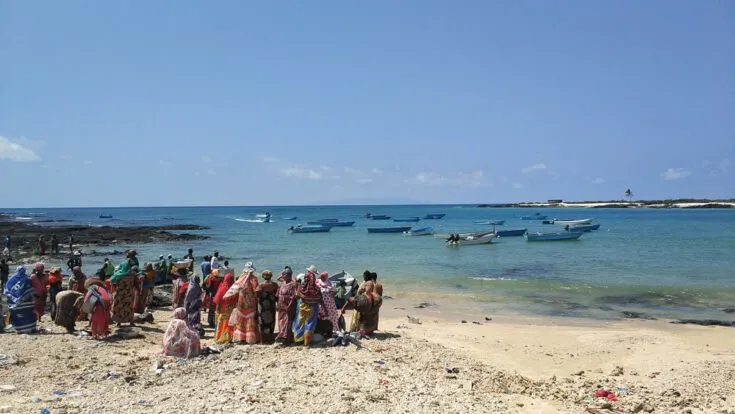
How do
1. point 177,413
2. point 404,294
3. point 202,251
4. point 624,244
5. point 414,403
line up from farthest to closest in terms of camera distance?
point 624,244 → point 202,251 → point 404,294 → point 414,403 → point 177,413

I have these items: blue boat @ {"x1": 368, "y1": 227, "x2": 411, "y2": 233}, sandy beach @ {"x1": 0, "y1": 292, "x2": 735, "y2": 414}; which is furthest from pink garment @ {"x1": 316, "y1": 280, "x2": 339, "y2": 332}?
blue boat @ {"x1": 368, "y1": 227, "x2": 411, "y2": 233}

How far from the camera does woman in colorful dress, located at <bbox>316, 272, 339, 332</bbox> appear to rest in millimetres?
9438

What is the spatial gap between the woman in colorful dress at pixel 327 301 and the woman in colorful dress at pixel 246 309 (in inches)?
51.8

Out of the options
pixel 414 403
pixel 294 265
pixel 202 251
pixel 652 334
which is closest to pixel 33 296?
pixel 414 403

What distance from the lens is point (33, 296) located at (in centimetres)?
1005

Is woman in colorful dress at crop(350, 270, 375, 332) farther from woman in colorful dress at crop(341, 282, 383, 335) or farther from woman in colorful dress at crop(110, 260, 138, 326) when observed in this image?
woman in colorful dress at crop(110, 260, 138, 326)

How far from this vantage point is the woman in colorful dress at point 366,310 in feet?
33.2

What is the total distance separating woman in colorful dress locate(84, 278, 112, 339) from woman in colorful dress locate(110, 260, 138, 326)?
96 centimetres

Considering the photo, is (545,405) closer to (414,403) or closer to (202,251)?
(414,403)

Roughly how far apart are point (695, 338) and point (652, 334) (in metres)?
0.96

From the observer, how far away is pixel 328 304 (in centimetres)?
954

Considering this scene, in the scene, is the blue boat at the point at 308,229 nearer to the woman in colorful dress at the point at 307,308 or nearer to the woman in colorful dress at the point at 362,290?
the woman in colorful dress at the point at 362,290

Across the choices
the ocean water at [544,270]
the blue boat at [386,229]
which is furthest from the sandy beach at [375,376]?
the blue boat at [386,229]

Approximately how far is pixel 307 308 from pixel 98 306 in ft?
13.6
